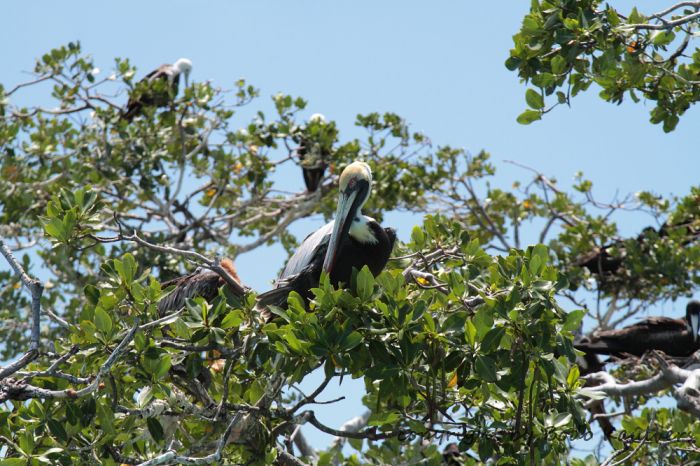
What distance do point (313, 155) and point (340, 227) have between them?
144 inches

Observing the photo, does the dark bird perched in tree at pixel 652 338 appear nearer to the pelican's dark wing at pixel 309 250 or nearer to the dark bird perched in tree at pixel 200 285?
the pelican's dark wing at pixel 309 250

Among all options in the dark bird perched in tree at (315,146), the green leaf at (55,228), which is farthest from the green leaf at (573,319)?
the dark bird perched in tree at (315,146)

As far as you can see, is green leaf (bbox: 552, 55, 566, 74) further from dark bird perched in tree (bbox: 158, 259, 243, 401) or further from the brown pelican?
the brown pelican

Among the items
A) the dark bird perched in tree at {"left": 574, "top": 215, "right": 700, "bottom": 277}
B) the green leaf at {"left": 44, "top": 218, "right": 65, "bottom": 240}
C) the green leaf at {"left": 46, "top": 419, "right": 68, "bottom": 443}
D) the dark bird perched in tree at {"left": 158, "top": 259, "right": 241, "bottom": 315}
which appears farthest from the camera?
the dark bird perched in tree at {"left": 574, "top": 215, "right": 700, "bottom": 277}

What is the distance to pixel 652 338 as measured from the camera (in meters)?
6.68

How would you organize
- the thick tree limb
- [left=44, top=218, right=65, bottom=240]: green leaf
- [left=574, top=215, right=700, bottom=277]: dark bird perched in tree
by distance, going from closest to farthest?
the thick tree limb < [left=44, top=218, right=65, bottom=240]: green leaf < [left=574, top=215, right=700, bottom=277]: dark bird perched in tree

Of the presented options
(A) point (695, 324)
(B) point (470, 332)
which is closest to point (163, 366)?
(B) point (470, 332)

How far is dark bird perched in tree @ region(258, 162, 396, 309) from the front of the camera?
4742 millimetres

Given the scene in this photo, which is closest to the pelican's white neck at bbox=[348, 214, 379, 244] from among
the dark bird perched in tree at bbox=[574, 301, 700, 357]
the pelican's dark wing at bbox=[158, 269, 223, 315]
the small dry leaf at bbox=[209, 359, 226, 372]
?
the pelican's dark wing at bbox=[158, 269, 223, 315]

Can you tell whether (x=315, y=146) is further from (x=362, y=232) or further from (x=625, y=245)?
(x=362, y=232)

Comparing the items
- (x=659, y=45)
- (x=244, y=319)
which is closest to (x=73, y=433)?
(x=244, y=319)

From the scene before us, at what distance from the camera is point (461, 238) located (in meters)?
4.66

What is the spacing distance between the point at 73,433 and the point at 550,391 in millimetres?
2076

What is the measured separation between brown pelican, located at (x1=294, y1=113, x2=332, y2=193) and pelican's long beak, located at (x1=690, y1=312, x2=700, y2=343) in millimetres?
3693
